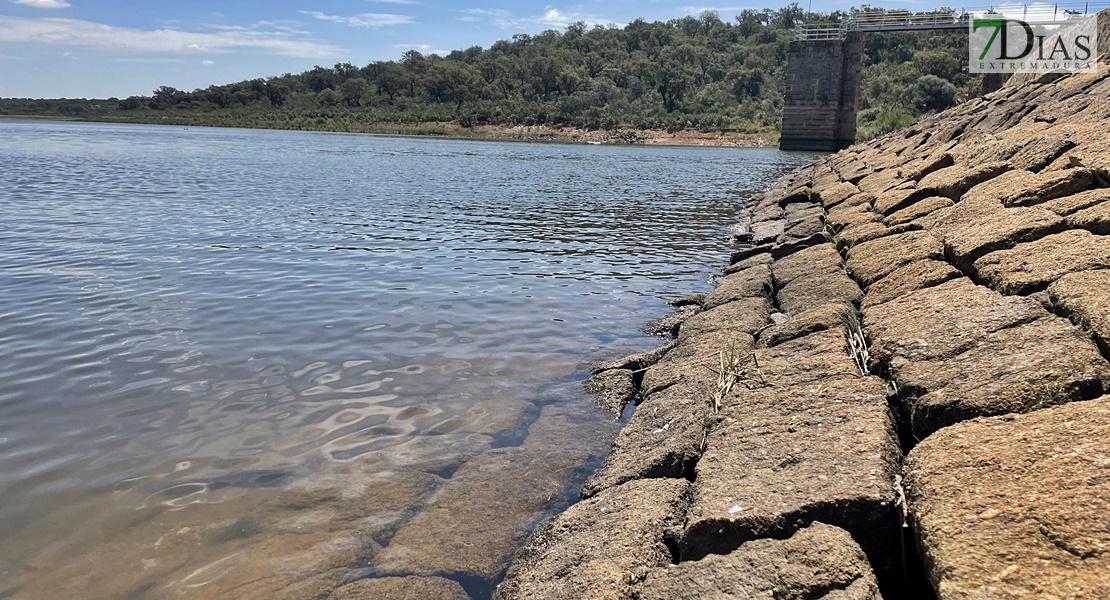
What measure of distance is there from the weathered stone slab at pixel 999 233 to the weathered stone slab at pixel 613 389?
2.70 meters

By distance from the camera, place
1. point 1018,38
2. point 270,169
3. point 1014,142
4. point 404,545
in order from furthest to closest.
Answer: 1. point 270,169
2. point 1018,38
3. point 1014,142
4. point 404,545

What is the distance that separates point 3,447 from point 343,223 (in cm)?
1210

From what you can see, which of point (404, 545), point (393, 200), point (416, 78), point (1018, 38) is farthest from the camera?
point (416, 78)

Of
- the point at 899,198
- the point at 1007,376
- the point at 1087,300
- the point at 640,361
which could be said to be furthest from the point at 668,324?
the point at 1007,376

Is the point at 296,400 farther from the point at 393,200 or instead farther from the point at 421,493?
the point at 393,200

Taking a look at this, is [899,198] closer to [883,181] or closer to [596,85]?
[883,181]

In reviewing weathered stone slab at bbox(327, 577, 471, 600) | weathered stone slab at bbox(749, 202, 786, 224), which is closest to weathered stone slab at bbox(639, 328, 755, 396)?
weathered stone slab at bbox(327, 577, 471, 600)

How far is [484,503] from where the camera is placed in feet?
14.5

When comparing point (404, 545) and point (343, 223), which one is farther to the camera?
point (343, 223)

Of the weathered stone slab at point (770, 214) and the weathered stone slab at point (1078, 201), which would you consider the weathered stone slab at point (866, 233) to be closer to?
the weathered stone slab at point (1078, 201)

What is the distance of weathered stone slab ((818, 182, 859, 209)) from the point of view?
13.2 meters

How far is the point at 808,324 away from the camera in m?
5.28

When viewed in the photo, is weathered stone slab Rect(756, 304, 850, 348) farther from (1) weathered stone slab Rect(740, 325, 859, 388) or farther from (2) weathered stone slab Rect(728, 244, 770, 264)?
(2) weathered stone slab Rect(728, 244, 770, 264)

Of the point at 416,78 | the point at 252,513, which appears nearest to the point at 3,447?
the point at 252,513
